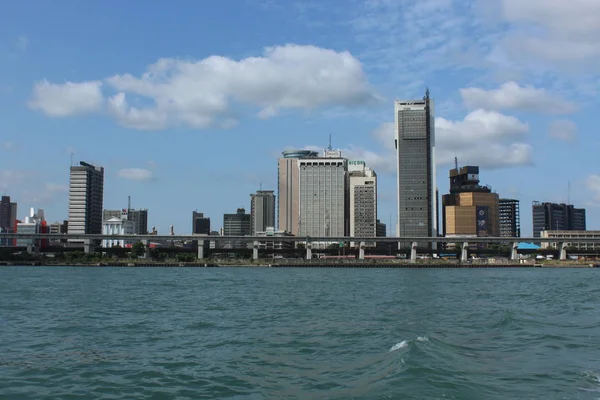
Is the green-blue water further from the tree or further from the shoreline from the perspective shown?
the tree

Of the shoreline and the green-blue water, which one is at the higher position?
the green-blue water

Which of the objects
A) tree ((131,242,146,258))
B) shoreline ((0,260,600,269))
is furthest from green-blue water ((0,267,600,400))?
tree ((131,242,146,258))

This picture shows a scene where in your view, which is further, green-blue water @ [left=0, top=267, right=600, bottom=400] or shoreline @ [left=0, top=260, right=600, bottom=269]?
shoreline @ [left=0, top=260, right=600, bottom=269]

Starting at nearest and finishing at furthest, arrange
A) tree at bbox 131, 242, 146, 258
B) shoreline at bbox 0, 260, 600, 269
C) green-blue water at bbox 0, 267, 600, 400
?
green-blue water at bbox 0, 267, 600, 400, shoreline at bbox 0, 260, 600, 269, tree at bbox 131, 242, 146, 258

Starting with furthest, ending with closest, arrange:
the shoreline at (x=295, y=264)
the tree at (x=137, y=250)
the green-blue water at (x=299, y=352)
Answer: the tree at (x=137, y=250), the shoreline at (x=295, y=264), the green-blue water at (x=299, y=352)

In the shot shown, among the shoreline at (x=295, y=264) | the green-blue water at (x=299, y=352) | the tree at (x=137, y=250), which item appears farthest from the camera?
the tree at (x=137, y=250)

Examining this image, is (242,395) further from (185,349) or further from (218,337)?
(218,337)

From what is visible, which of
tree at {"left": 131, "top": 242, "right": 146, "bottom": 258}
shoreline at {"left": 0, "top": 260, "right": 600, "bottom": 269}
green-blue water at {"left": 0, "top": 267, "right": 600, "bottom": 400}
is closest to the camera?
green-blue water at {"left": 0, "top": 267, "right": 600, "bottom": 400}

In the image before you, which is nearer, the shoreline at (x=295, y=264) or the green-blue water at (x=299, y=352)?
the green-blue water at (x=299, y=352)

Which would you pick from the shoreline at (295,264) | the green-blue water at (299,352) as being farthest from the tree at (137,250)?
the green-blue water at (299,352)

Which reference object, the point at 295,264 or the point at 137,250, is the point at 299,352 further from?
the point at 137,250

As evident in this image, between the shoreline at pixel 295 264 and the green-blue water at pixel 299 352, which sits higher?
the green-blue water at pixel 299 352

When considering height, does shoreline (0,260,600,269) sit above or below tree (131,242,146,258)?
below

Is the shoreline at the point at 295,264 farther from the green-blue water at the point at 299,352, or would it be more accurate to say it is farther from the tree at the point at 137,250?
the green-blue water at the point at 299,352
